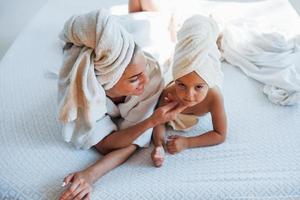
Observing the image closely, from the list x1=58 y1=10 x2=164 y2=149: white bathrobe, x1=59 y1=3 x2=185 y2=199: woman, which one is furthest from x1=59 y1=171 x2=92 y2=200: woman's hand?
x1=58 y1=10 x2=164 y2=149: white bathrobe

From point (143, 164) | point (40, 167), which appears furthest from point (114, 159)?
point (40, 167)

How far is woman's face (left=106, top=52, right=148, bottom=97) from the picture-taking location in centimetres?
100

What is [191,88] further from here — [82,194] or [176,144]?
[82,194]

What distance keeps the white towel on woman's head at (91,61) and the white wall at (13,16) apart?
118cm

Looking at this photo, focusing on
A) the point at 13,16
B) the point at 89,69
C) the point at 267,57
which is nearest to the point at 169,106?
the point at 89,69

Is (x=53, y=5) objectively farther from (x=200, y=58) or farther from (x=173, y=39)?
(x=200, y=58)

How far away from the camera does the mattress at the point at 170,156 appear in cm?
101

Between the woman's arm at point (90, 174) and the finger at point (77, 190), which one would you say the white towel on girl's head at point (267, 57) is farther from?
the finger at point (77, 190)

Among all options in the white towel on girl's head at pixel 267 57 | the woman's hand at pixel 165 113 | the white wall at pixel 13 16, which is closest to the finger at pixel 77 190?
the woman's hand at pixel 165 113

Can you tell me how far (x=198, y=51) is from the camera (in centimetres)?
98

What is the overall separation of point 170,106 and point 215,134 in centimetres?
17

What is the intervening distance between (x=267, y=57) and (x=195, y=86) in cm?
45

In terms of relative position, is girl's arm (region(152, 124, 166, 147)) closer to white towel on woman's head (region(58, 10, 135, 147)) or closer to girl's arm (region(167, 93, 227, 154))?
girl's arm (region(167, 93, 227, 154))

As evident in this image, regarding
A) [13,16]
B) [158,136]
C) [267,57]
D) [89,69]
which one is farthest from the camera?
[13,16]
